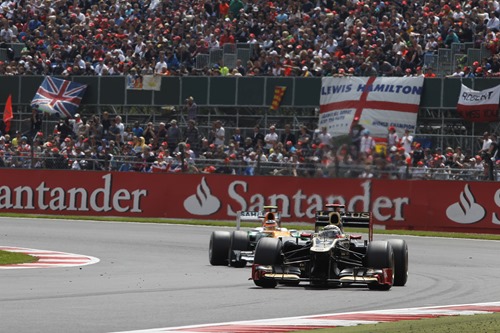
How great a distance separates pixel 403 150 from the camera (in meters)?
27.9

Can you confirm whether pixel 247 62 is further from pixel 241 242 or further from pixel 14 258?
pixel 241 242

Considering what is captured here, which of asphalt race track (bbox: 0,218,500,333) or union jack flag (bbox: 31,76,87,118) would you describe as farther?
union jack flag (bbox: 31,76,87,118)

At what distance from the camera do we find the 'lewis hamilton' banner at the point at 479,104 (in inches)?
1136

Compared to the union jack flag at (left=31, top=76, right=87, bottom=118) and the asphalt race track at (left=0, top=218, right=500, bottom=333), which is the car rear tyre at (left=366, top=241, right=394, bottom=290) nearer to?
the asphalt race track at (left=0, top=218, right=500, bottom=333)

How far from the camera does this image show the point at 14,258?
58.9 feet

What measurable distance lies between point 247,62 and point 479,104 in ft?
23.3

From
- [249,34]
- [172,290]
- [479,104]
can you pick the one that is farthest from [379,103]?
[172,290]

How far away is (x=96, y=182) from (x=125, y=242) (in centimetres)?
843

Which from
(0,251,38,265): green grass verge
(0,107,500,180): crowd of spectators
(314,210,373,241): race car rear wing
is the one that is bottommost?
(0,251,38,265): green grass verge

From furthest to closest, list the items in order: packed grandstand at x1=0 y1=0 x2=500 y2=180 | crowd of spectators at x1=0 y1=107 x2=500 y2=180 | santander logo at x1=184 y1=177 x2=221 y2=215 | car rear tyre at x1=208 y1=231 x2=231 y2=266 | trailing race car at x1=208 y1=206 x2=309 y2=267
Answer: santander logo at x1=184 y1=177 x2=221 y2=215, packed grandstand at x1=0 y1=0 x2=500 y2=180, crowd of spectators at x1=0 y1=107 x2=500 y2=180, car rear tyre at x1=208 y1=231 x2=231 y2=266, trailing race car at x1=208 y1=206 x2=309 y2=267

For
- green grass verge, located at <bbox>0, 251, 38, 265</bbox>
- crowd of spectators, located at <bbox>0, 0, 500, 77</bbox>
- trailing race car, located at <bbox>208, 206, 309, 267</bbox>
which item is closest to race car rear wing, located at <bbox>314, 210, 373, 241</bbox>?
trailing race car, located at <bbox>208, 206, 309, 267</bbox>

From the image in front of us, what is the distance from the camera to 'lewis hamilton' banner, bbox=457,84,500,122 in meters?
28.8

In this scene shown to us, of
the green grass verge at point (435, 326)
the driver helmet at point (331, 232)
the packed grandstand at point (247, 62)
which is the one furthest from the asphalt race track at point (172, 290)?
the packed grandstand at point (247, 62)

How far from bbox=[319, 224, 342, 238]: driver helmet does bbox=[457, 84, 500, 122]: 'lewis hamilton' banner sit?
1532cm
